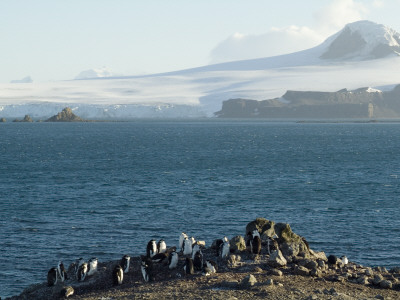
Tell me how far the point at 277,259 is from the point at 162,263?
5.24 metres

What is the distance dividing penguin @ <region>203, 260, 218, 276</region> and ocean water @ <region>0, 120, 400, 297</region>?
33.6 ft

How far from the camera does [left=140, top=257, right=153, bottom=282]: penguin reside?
3055 cm

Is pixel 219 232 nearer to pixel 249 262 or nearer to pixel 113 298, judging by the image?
pixel 249 262

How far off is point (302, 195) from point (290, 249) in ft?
108

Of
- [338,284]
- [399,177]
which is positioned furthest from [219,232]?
[399,177]

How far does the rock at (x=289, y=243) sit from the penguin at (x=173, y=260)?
5.00 m

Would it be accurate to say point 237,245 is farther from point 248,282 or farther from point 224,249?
point 248,282

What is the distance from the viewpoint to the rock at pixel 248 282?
92.5ft

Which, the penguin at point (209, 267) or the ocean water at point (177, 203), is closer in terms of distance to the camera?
the penguin at point (209, 267)

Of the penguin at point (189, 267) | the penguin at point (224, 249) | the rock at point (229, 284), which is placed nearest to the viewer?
the rock at point (229, 284)

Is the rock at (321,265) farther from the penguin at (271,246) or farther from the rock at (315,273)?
the penguin at (271,246)

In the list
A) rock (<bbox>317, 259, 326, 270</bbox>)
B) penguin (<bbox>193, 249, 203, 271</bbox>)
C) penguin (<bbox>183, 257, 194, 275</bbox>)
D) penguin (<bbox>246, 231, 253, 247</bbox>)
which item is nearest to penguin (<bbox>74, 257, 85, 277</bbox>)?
penguin (<bbox>183, 257, 194, 275</bbox>)

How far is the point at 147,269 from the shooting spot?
30844 mm

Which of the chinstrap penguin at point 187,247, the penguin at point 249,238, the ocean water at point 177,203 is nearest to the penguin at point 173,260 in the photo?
the chinstrap penguin at point 187,247
